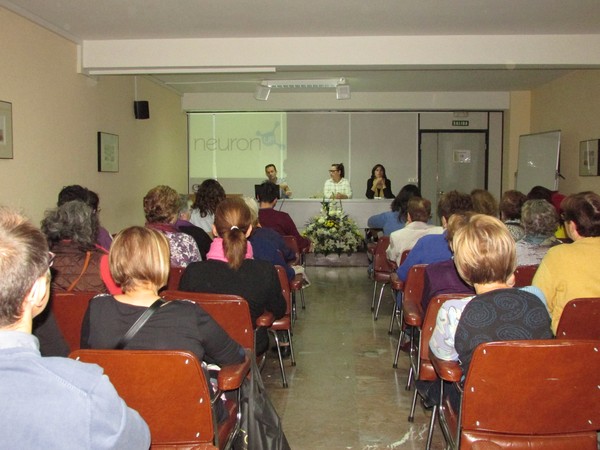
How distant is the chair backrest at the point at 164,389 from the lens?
168 centimetres

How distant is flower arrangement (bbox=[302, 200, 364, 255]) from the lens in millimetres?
7934

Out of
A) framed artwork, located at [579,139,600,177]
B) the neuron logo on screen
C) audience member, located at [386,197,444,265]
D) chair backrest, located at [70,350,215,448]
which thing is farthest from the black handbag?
the neuron logo on screen

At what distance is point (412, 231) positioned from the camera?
4625mm

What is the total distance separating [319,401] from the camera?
3422 mm

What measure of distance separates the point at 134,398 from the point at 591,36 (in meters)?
6.35

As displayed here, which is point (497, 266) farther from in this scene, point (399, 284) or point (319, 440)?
point (399, 284)

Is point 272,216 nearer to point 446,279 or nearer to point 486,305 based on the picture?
point 446,279

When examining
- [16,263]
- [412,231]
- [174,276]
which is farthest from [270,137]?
[16,263]

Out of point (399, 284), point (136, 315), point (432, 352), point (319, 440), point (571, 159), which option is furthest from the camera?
point (571, 159)

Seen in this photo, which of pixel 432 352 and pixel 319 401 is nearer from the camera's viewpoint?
pixel 432 352

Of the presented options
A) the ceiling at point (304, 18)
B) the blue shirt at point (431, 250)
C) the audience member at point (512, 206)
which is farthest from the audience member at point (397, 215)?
the blue shirt at point (431, 250)

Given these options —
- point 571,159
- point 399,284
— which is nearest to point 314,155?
point 571,159

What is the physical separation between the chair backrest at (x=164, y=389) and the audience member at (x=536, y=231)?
92.9 inches

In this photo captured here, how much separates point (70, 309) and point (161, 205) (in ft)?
4.62
